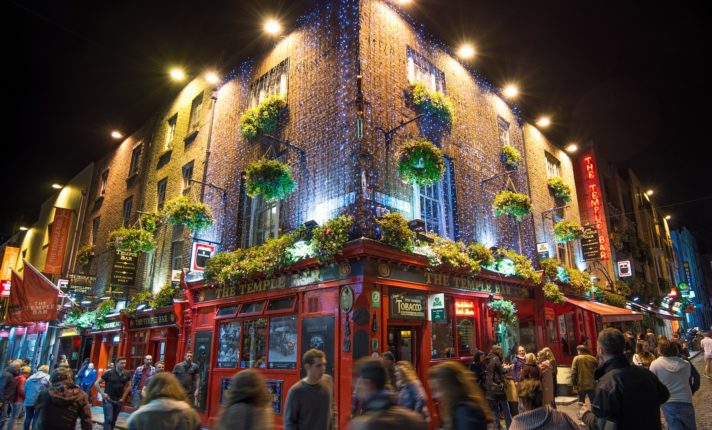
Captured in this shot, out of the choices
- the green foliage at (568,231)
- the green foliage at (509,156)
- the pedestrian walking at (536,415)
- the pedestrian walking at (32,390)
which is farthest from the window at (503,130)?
the pedestrian walking at (32,390)

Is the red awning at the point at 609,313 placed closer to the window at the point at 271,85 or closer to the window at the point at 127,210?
the window at the point at 271,85

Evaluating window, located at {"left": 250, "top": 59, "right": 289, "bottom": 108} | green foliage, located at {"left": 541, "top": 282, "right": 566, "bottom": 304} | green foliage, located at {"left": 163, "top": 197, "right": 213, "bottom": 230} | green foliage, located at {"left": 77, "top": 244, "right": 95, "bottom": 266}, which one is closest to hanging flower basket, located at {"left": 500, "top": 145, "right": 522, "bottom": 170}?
green foliage, located at {"left": 541, "top": 282, "right": 566, "bottom": 304}

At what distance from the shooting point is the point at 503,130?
62.5 ft

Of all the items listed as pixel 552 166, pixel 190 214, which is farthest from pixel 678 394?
pixel 552 166

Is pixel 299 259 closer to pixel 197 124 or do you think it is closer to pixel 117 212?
pixel 197 124

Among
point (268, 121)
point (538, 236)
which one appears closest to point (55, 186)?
point (268, 121)

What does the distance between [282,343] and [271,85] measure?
8893 millimetres

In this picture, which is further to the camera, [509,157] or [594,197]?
[594,197]

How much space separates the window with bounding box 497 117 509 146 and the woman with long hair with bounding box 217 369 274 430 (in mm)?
A: 16687

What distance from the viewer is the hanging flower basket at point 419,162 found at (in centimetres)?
1170

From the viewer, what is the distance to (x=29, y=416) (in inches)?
405

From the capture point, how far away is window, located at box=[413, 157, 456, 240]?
13.4 m

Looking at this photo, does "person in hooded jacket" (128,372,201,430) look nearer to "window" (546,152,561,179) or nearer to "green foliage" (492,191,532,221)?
"green foliage" (492,191,532,221)

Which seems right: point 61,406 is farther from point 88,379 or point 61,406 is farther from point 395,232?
point 88,379
